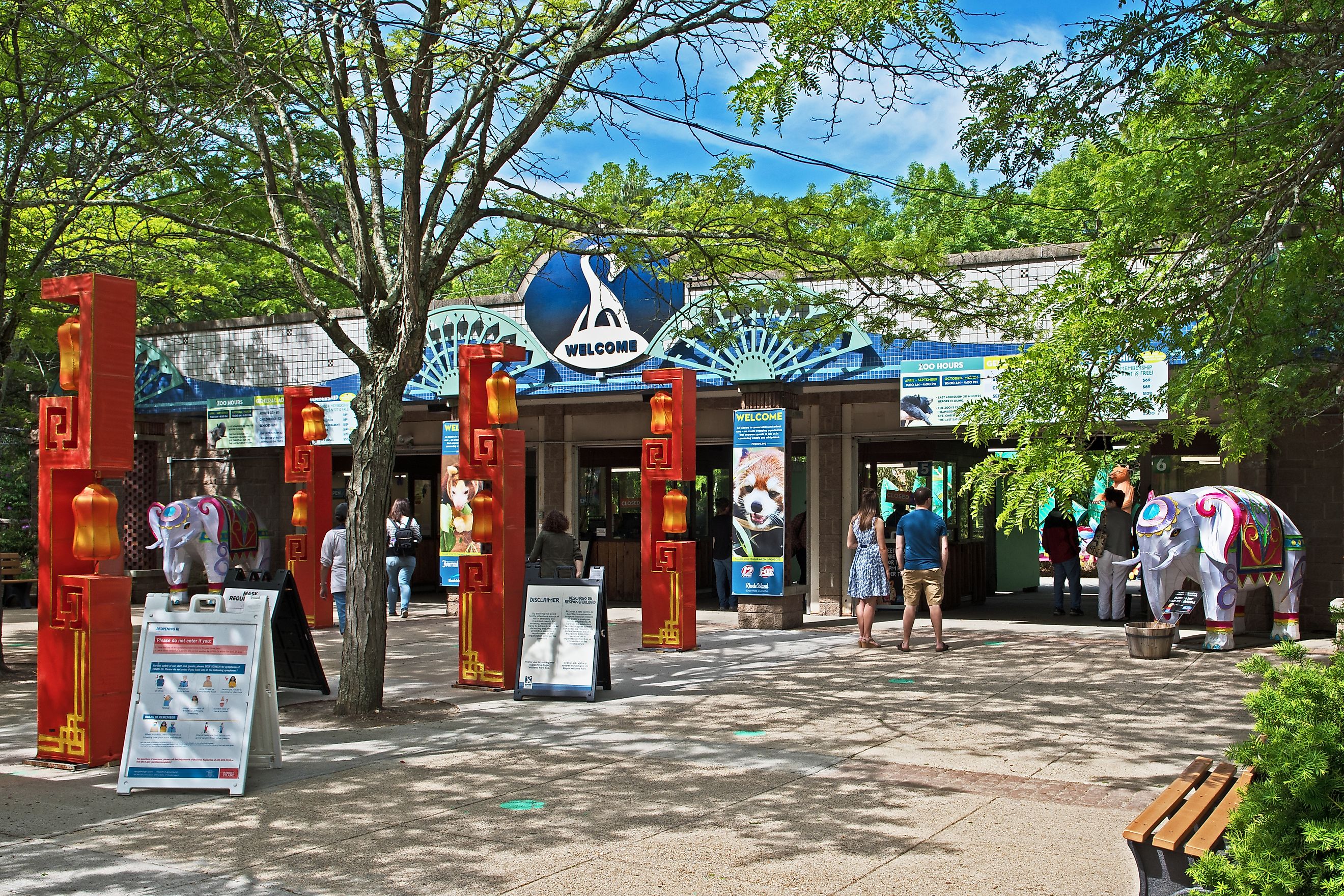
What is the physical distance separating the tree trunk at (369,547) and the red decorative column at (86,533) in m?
1.71

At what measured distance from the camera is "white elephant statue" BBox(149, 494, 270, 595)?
1680 centimetres

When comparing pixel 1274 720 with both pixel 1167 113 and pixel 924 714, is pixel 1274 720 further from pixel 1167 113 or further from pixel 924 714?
pixel 924 714

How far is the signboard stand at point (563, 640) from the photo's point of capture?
31.7ft

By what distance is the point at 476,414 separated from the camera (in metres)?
10.5

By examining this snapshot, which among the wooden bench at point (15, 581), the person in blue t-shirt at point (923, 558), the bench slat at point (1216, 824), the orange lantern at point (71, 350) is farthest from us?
the wooden bench at point (15, 581)

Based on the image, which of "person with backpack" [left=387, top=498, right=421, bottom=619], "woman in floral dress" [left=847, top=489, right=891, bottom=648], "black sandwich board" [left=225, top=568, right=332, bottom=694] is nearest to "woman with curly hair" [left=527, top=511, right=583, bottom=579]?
"black sandwich board" [left=225, top=568, right=332, bottom=694]

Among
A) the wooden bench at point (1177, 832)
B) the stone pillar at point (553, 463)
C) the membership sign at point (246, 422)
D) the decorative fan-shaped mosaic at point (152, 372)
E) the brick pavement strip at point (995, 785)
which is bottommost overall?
the brick pavement strip at point (995, 785)

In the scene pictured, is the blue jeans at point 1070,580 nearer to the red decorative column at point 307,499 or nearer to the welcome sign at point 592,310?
the welcome sign at point 592,310

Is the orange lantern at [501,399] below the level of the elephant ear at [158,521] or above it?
above

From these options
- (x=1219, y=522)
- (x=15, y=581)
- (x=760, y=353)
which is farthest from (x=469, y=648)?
(x=15, y=581)

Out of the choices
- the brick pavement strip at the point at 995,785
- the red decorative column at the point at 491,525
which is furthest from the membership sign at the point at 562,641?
the brick pavement strip at the point at 995,785

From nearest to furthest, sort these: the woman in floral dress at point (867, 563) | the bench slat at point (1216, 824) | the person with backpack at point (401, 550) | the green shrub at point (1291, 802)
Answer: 1. the green shrub at point (1291, 802)
2. the bench slat at point (1216, 824)
3. the woman in floral dress at point (867, 563)
4. the person with backpack at point (401, 550)

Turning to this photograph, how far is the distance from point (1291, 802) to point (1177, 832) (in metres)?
0.64

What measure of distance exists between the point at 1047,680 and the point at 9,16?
1069 cm
